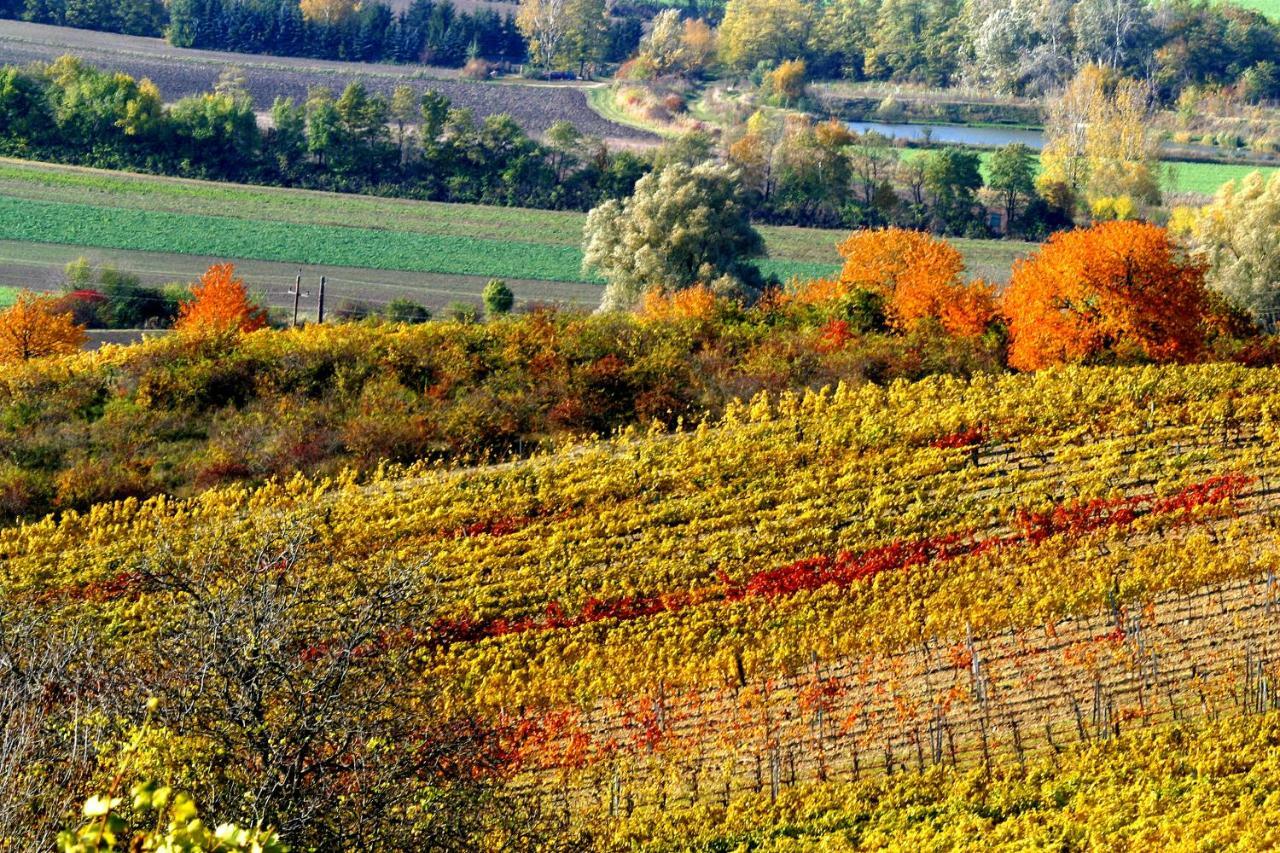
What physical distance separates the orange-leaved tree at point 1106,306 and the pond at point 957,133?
207 feet

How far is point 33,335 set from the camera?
164ft

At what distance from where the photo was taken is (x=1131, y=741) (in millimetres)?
23672

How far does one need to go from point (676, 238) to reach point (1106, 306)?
21491mm

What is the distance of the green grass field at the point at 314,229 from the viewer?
73500 mm

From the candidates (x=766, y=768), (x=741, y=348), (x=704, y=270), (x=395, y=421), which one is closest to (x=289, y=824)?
(x=766, y=768)

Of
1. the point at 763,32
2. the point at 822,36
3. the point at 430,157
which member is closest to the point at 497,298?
the point at 430,157

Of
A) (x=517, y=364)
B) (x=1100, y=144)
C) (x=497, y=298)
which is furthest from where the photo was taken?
(x=1100, y=144)

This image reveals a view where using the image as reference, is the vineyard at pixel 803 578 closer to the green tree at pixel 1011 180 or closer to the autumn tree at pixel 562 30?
the green tree at pixel 1011 180

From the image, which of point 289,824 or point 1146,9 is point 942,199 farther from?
point 289,824

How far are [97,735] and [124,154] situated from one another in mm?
71197

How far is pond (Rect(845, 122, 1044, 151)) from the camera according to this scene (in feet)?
352

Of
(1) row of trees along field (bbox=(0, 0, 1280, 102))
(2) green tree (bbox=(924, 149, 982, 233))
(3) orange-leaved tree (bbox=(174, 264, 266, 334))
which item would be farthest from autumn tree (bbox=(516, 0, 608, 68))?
(3) orange-leaved tree (bbox=(174, 264, 266, 334))

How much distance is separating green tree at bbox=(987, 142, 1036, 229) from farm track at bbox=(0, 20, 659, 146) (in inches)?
985

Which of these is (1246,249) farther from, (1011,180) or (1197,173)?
(1197,173)
